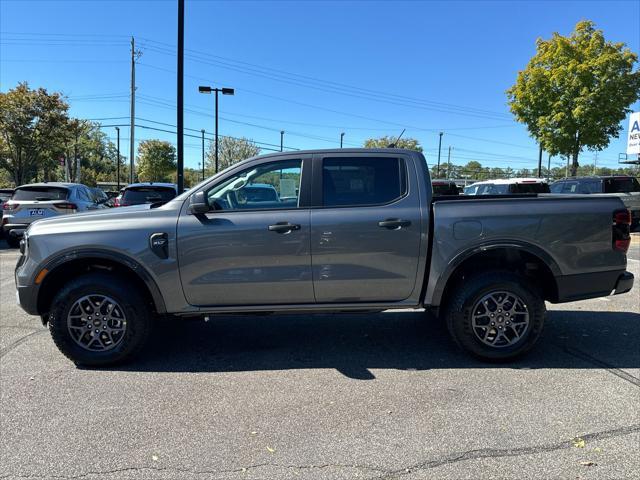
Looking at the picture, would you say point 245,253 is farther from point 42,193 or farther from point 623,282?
point 42,193

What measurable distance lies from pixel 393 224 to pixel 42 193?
10649mm

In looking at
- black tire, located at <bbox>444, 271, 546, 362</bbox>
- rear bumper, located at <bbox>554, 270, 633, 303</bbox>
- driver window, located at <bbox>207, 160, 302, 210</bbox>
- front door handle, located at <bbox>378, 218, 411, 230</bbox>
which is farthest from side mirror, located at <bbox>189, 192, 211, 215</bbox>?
rear bumper, located at <bbox>554, 270, 633, 303</bbox>

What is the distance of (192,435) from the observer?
10.3 feet

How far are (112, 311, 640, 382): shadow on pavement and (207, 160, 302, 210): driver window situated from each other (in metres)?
1.44

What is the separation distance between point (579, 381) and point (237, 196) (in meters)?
3.29

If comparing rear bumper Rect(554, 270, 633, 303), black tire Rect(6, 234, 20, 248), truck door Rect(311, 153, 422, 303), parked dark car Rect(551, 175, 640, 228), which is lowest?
black tire Rect(6, 234, 20, 248)

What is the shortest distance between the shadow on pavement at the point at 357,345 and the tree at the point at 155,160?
67255 mm

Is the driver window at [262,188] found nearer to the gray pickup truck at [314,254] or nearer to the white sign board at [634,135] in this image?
the gray pickup truck at [314,254]

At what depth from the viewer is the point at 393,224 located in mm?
4156

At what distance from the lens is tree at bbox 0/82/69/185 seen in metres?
25.4

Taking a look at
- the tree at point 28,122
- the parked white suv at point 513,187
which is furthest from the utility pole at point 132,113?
the parked white suv at point 513,187

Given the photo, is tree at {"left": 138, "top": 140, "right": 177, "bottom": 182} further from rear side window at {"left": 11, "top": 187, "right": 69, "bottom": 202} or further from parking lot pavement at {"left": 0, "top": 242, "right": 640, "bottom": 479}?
parking lot pavement at {"left": 0, "top": 242, "right": 640, "bottom": 479}

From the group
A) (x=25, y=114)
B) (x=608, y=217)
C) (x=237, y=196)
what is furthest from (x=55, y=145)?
(x=608, y=217)

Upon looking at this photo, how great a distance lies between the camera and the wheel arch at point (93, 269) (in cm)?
412
